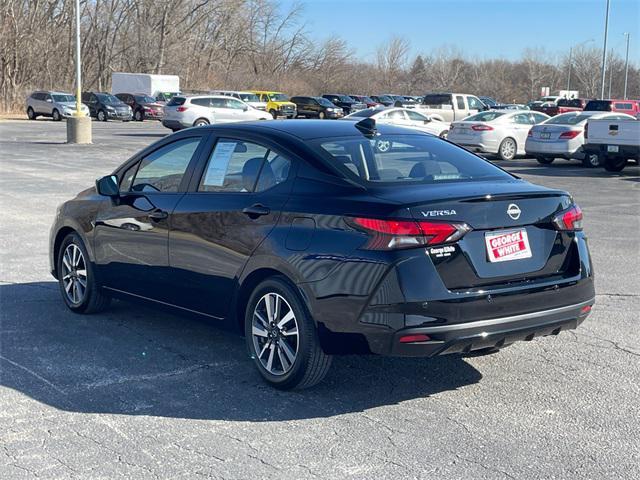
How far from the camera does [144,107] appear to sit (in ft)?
171

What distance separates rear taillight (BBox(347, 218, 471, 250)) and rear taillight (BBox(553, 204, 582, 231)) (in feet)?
2.55

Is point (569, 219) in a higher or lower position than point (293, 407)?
higher

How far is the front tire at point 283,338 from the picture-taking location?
5.05 m

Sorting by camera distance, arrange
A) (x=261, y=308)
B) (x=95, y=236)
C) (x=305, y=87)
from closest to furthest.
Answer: (x=261, y=308) → (x=95, y=236) → (x=305, y=87)

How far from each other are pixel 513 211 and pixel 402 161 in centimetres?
98

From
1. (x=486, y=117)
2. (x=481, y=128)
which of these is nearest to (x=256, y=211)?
(x=481, y=128)

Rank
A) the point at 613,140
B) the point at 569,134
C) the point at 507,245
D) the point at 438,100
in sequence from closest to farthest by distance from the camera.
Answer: the point at 507,245 < the point at 613,140 < the point at 569,134 < the point at 438,100

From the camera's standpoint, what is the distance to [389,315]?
4.71 m

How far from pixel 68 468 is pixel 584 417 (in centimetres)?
277

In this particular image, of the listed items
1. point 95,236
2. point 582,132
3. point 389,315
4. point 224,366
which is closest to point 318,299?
point 389,315

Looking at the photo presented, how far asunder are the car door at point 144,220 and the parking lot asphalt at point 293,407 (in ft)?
1.47

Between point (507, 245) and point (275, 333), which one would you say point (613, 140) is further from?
point (275, 333)

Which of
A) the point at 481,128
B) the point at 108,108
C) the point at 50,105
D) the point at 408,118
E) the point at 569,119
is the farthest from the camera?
the point at 108,108

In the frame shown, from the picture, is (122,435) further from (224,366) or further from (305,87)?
(305,87)
